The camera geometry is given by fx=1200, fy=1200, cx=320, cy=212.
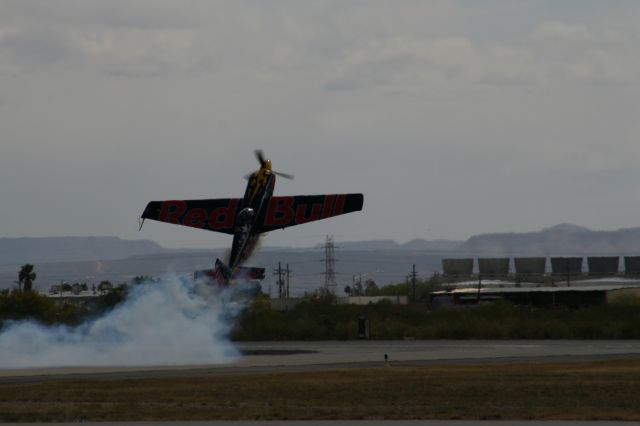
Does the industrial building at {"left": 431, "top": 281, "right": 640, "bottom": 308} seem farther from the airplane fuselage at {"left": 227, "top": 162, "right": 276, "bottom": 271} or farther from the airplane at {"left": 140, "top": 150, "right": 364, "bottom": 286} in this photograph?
the airplane fuselage at {"left": 227, "top": 162, "right": 276, "bottom": 271}

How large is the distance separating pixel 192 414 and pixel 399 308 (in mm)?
75537

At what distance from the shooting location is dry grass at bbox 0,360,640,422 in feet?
121

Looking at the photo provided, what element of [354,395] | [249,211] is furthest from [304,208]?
[354,395]

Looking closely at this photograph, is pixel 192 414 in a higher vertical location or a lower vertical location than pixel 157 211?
lower

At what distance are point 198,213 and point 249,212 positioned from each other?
15.0ft

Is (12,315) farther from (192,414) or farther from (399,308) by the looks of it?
(192,414)

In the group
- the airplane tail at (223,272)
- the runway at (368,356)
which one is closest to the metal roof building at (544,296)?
the runway at (368,356)

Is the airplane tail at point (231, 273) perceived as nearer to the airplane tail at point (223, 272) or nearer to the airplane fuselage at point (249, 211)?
the airplane tail at point (223, 272)

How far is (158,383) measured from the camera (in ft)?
167

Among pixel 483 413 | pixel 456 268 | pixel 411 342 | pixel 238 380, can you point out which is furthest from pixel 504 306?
pixel 456 268

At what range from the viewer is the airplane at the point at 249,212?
68.4 metres

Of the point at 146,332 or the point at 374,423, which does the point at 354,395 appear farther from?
the point at 146,332

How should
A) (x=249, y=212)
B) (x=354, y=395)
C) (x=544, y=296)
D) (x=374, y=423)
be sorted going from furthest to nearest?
1. (x=544, y=296)
2. (x=249, y=212)
3. (x=354, y=395)
4. (x=374, y=423)

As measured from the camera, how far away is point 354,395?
42.9 m
